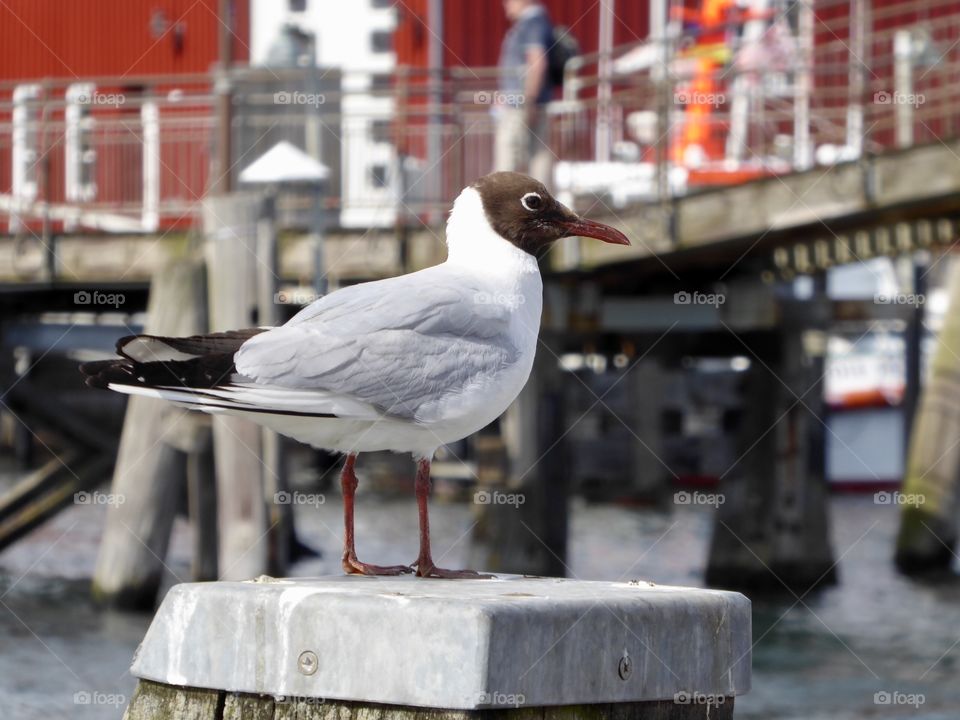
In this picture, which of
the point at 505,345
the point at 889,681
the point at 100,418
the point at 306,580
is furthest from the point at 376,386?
the point at 100,418

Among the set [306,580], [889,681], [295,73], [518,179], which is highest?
[295,73]

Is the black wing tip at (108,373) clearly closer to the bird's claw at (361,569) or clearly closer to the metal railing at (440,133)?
the bird's claw at (361,569)

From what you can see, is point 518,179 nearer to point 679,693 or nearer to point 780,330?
point 679,693

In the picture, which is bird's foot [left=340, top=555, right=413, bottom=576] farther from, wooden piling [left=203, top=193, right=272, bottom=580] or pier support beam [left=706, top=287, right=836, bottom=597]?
pier support beam [left=706, top=287, right=836, bottom=597]

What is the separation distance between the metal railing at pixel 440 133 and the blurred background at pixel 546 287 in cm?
5

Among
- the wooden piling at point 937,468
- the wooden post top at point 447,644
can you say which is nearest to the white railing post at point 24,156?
the wooden piling at point 937,468

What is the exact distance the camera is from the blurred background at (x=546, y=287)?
11812mm

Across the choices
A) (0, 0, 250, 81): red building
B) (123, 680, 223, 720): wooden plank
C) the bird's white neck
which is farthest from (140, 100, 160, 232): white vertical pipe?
(123, 680, 223, 720): wooden plank

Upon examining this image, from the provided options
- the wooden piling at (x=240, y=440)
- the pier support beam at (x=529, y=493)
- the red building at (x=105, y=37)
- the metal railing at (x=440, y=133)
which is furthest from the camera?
the red building at (x=105, y=37)

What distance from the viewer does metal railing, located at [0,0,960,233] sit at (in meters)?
13.6

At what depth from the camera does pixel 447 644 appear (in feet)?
11.6

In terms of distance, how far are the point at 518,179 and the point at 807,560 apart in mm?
10419

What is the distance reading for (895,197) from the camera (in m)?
11.9

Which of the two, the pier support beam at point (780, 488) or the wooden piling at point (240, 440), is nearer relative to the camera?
the wooden piling at point (240, 440)
